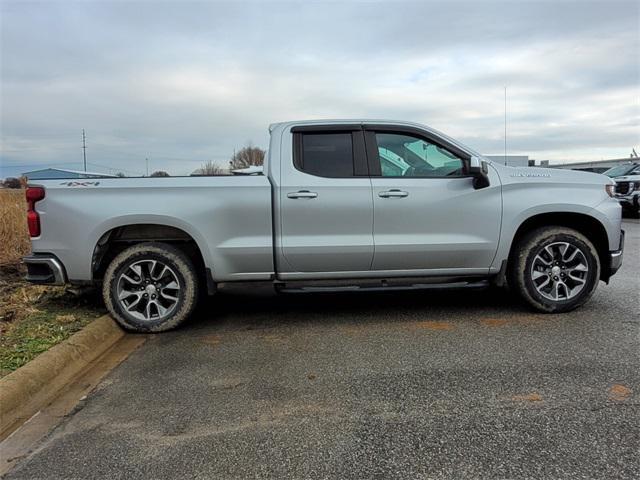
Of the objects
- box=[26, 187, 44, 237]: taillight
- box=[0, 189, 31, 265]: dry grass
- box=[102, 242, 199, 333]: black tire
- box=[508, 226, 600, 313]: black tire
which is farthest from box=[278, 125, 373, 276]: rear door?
box=[0, 189, 31, 265]: dry grass

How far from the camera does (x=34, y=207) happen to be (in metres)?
4.65

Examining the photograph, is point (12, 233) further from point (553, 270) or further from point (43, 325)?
point (553, 270)

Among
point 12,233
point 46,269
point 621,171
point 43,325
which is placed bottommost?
point 43,325

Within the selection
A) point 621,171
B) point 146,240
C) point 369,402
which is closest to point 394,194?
point 369,402

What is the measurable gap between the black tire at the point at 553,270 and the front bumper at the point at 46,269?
14.6ft

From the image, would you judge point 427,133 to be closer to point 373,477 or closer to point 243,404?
point 243,404

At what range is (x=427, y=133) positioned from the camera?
501 cm

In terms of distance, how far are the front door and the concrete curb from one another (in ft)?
8.73

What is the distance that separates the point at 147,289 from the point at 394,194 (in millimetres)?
2547

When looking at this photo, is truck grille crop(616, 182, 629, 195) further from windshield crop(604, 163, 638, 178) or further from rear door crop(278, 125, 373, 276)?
rear door crop(278, 125, 373, 276)

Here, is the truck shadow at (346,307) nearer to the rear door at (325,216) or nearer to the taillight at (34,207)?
the rear door at (325,216)

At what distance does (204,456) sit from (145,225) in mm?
2739

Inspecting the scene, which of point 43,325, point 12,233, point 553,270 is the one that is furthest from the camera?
point 12,233

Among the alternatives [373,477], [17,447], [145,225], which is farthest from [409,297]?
[17,447]
